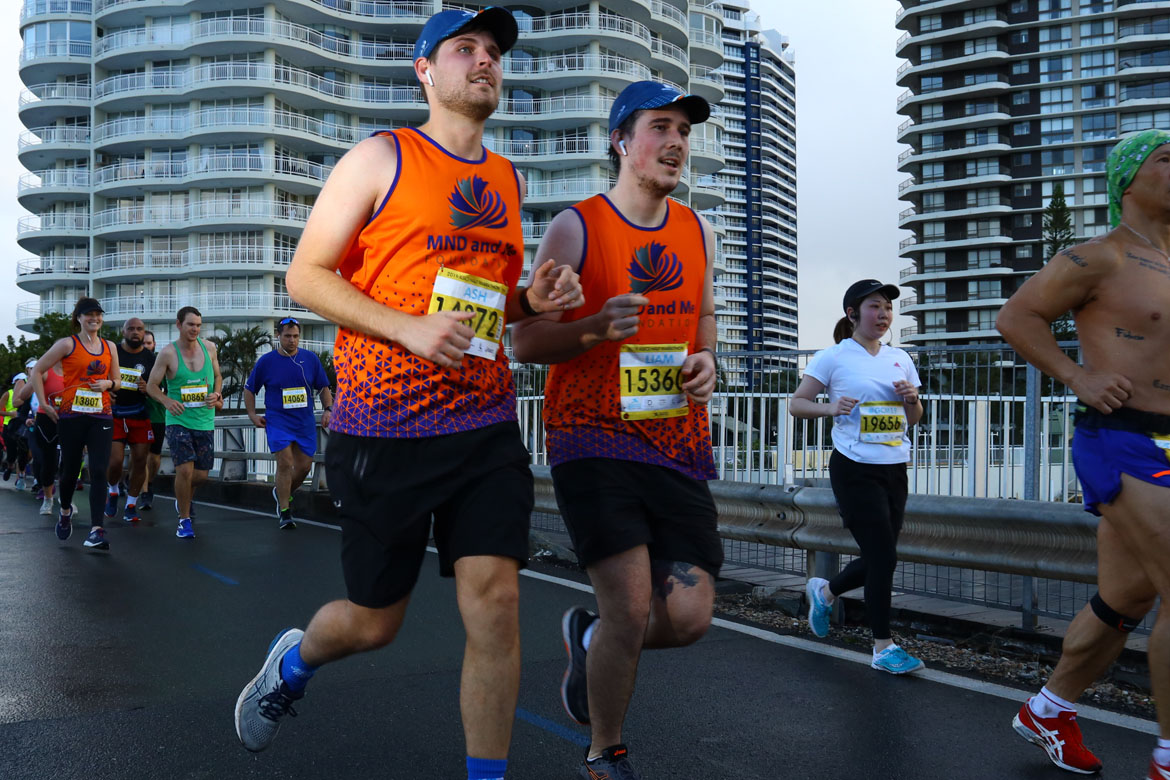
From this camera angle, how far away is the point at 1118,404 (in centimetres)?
364

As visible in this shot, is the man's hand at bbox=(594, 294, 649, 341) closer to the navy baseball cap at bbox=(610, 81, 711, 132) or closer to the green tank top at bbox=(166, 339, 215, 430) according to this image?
the navy baseball cap at bbox=(610, 81, 711, 132)

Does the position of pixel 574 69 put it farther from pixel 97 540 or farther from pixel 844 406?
pixel 844 406

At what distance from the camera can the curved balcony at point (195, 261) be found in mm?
72875

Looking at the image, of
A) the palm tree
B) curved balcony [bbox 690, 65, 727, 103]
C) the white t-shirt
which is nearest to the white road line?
the white t-shirt

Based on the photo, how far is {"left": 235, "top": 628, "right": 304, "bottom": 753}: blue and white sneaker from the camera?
3.70 metres

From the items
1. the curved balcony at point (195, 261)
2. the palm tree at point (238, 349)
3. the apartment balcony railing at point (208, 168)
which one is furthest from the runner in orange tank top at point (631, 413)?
the apartment balcony railing at point (208, 168)

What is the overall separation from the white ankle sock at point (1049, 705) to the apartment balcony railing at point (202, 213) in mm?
72969

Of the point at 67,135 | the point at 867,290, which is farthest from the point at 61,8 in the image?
the point at 867,290

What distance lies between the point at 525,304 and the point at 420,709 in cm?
202

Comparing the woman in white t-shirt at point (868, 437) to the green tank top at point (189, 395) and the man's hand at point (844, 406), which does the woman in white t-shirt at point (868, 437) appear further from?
the green tank top at point (189, 395)

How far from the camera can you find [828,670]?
5438 millimetres

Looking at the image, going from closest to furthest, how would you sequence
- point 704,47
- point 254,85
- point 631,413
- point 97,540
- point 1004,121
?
point 631,413
point 97,540
point 254,85
point 704,47
point 1004,121

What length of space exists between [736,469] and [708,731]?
221 inches

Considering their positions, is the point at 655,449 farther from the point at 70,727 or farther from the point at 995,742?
the point at 70,727
